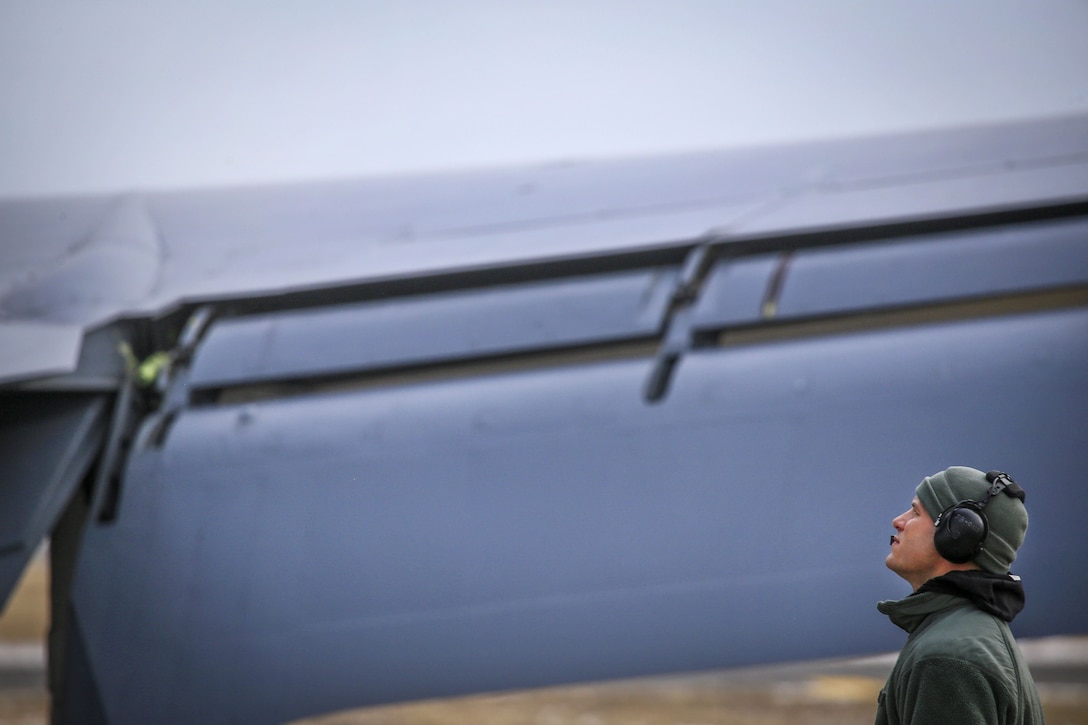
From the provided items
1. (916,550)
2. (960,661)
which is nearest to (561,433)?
(916,550)

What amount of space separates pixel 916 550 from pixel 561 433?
147 centimetres

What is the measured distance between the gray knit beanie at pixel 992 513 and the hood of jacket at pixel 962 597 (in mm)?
18

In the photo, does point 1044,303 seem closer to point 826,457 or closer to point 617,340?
point 826,457

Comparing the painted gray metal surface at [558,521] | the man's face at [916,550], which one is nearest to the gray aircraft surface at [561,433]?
the painted gray metal surface at [558,521]

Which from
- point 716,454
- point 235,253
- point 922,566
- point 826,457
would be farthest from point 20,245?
point 922,566

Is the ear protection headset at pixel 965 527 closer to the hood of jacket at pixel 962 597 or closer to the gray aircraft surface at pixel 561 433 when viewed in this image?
the hood of jacket at pixel 962 597

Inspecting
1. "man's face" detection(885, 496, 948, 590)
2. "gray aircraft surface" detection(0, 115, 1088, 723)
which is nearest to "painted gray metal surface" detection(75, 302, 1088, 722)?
"gray aircraft surface" detection(0, 115, 1088, 723)

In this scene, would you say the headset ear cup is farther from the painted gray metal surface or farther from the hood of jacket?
the painted gray metal surface

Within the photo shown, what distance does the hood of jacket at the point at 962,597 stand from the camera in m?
1.02

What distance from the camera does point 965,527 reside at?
39.6 inches

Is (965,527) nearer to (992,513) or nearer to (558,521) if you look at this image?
(992,513)

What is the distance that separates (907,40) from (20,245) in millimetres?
2863

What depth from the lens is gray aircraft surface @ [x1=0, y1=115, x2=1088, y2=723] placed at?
92.4 inches

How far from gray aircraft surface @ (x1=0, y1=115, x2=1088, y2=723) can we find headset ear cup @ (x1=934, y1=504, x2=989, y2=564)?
52.7 inches
